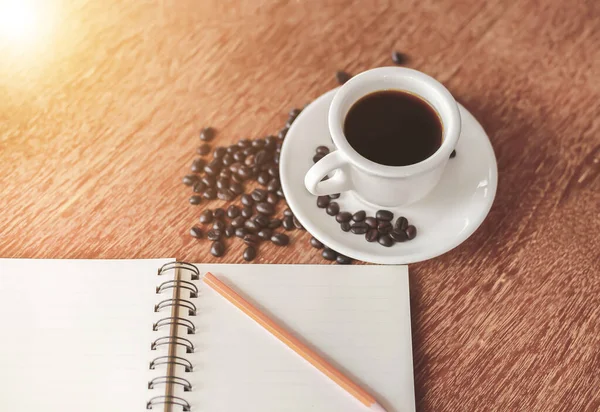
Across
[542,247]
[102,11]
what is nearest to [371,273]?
[542,247]

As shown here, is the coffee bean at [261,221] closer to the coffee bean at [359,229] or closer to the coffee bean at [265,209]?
the coffee bean at [265,209]

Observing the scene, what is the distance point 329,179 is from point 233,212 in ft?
0.68

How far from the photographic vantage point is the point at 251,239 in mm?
1080

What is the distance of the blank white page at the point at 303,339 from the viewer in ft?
3.19

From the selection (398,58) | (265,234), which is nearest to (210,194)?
(265,234)

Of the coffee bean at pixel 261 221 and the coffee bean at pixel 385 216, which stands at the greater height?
the coffee bean at pixel 385 216

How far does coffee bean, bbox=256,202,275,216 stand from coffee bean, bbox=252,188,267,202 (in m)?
0.01

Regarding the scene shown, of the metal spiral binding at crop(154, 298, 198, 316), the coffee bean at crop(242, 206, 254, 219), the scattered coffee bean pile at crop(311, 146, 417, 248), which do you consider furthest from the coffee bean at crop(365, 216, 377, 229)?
the metal spiral binding at crop(154, 298, 198, 316)

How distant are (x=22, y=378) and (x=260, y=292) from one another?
0.41 metres

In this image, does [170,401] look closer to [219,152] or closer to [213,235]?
[213,235]

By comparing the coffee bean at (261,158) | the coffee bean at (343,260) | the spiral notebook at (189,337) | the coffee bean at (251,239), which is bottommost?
the spiral notebook at (189,337)

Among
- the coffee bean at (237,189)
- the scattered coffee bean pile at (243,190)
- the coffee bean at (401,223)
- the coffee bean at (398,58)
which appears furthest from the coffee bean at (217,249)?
the coffee bean at (398,58)

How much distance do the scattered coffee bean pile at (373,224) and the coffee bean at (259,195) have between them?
112mm

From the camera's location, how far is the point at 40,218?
111cm
